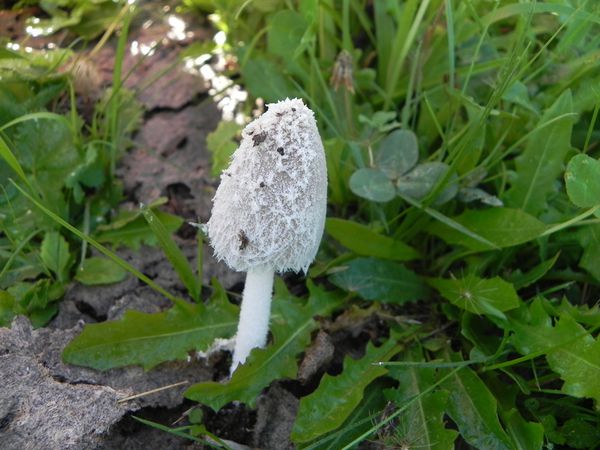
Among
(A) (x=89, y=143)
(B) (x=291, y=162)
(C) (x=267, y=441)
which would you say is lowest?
(C) (x=267, y=441)

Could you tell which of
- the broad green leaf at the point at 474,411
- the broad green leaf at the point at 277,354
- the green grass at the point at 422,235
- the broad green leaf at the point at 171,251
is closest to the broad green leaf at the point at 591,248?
the green grass at the point at 422,235

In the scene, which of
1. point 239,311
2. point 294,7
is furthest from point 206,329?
point 294,7

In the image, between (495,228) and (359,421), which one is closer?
(359,421)

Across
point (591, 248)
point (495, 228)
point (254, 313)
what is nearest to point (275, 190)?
point (254, 313)

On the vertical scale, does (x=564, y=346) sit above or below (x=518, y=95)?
below

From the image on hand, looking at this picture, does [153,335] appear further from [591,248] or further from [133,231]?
[591,248]

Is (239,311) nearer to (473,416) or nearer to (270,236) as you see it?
(270,236)

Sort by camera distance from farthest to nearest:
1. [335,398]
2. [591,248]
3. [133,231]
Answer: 1. [133,231]
2. [591,248]
3. [335,398]
